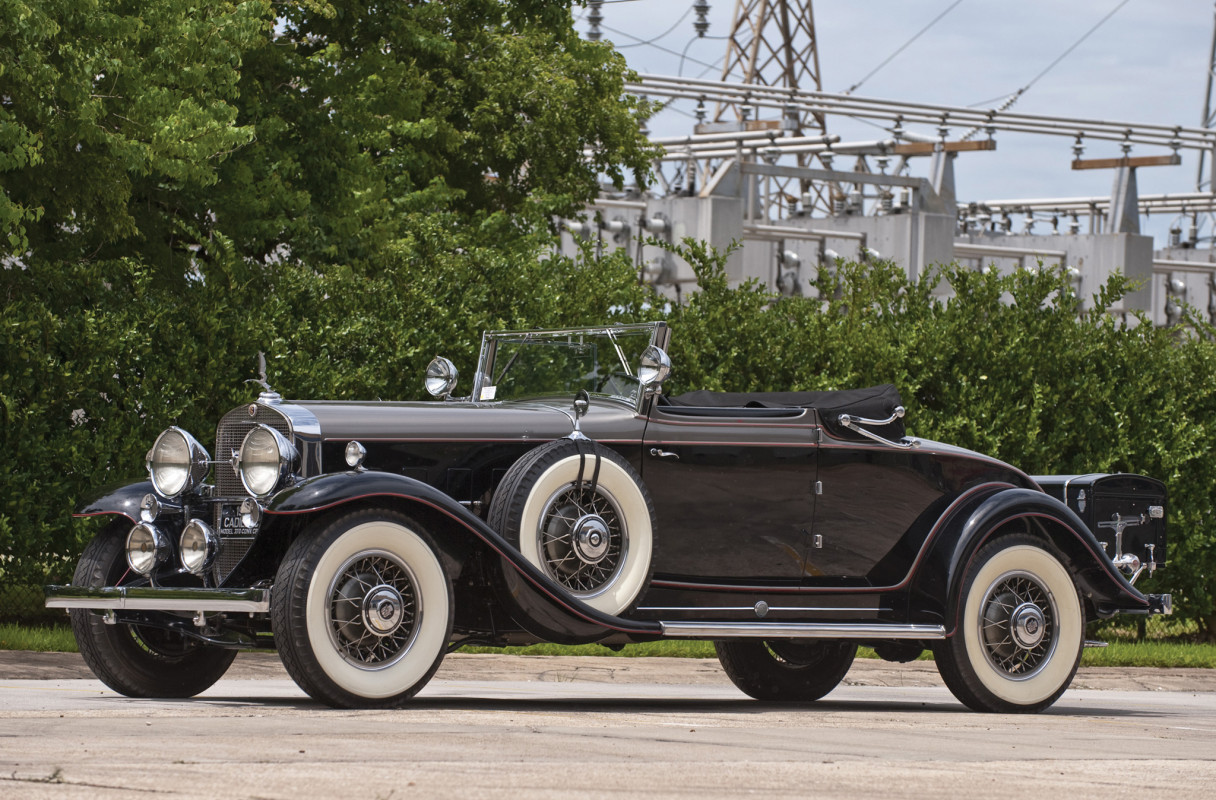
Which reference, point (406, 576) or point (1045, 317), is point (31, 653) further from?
point (1045, 317)

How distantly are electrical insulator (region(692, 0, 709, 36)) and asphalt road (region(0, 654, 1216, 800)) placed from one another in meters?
25.6

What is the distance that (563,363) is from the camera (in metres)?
9.22

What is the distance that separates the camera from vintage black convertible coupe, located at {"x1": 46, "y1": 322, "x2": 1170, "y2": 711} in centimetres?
716

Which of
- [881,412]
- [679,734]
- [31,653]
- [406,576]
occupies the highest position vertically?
[881,412]

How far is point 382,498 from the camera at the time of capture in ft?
23.7

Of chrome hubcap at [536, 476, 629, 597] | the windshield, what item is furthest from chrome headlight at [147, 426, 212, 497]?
the windshield

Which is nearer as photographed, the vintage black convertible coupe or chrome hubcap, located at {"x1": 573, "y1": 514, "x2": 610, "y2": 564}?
the vintage black convertible coupe

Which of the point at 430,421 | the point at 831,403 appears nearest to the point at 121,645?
the point at 430,421

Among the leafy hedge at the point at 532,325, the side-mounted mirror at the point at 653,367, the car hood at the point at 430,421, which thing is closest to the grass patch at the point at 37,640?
the leafy hedge at the point at 532,325

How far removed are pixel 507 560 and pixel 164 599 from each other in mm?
1452

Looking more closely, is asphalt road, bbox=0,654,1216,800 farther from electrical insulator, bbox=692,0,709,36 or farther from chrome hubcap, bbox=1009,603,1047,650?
electrical insulator, bbox=692,0,709,36

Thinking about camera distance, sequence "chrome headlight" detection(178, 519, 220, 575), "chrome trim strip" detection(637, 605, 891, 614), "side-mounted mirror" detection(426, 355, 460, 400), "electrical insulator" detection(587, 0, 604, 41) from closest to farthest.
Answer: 1. "chrome headlight" detection(178, 519, 220, 575)
2. "chrome trim strip" detection(637, 605, 891, 614)
3. "side-mounted mirror" detection(426, 355, 460, 400)
4. "electrical insulator" detection(587, 0, 604, 41)

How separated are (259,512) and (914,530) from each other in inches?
134

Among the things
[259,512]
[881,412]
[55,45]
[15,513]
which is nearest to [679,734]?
[259,512]
